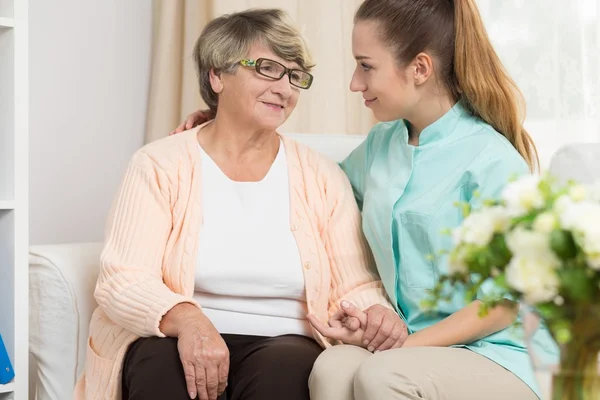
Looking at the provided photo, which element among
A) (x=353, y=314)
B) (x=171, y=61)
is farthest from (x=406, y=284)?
(x=171, y=61)

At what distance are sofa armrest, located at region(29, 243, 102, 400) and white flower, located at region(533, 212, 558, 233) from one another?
121cm

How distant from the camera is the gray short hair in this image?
178 centimetres

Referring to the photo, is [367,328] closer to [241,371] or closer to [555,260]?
[241,371]

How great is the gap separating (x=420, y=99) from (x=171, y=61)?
1.27 meters

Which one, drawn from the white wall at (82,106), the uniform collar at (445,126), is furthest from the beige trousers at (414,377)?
the white wall at (82,106)

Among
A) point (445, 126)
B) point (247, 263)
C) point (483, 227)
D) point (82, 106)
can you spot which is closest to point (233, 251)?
point (247, 263)

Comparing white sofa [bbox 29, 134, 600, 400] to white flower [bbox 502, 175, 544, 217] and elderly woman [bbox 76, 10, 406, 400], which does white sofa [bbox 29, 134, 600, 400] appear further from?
white flower [bbox 502, 175, 544, 217]

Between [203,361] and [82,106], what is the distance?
1.41m

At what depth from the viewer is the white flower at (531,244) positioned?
74cm

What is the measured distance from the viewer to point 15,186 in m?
1.76

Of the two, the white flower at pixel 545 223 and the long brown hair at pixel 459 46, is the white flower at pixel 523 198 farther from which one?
the long brown hair at pixel 459 46

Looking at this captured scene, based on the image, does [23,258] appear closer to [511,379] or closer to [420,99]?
[420,99]

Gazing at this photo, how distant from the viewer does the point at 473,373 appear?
1.34m

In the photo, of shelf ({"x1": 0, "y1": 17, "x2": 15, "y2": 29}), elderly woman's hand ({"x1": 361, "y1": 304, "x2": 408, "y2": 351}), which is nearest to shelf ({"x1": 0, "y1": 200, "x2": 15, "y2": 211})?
shelf ({"x1": 0, "y1": 17, "x2": 15, "y2": 29})
